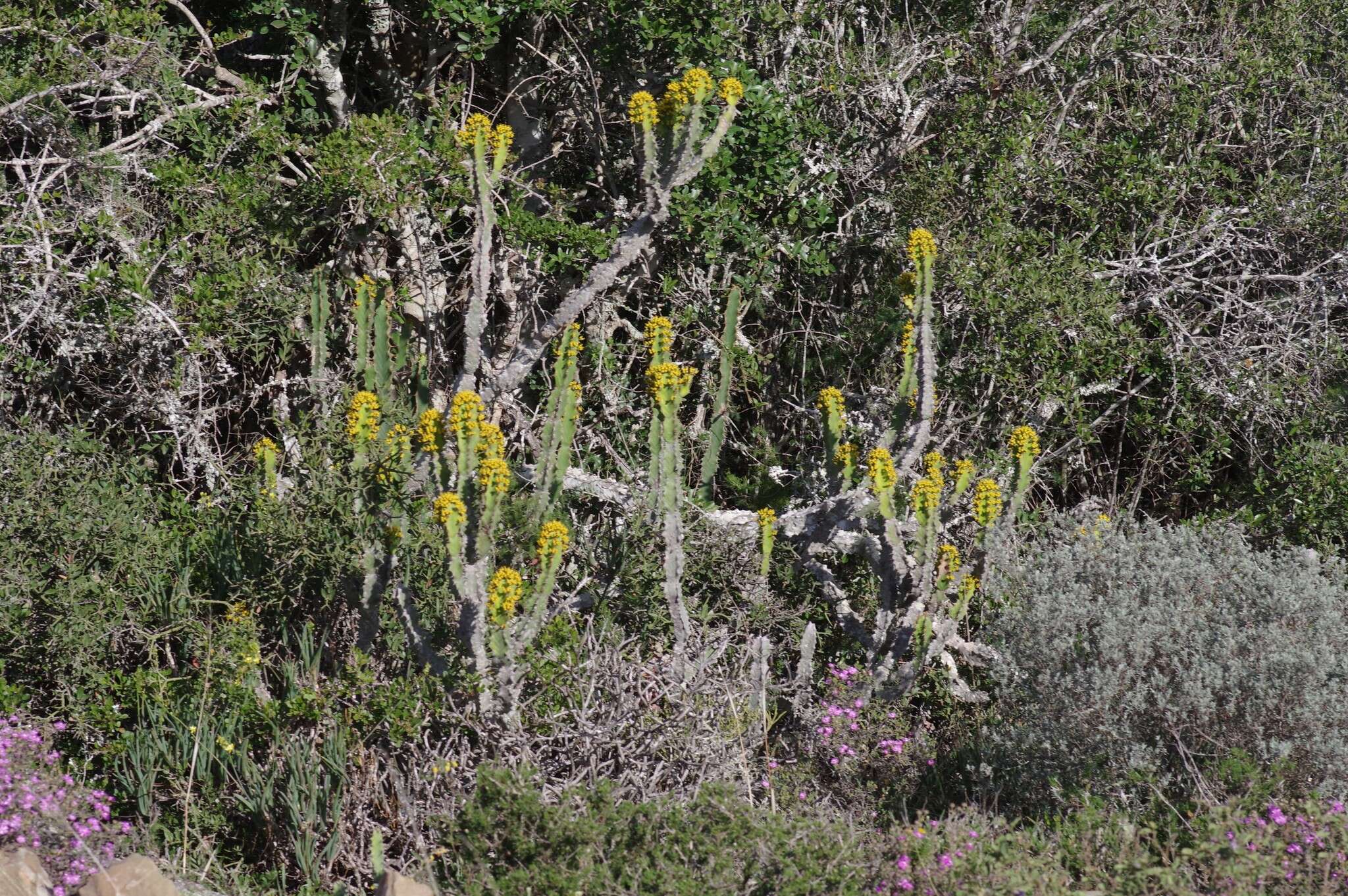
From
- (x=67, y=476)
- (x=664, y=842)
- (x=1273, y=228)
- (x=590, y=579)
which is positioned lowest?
(x=664, y=842)

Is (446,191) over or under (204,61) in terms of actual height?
under

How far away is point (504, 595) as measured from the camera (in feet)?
11.6

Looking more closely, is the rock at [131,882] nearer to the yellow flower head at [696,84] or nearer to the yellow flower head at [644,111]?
the yellow flower head at [644,111]

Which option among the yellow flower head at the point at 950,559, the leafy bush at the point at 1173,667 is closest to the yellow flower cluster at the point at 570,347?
the yellow flower head at the point at 950,559

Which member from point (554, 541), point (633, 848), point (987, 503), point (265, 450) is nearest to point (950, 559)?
point (987, 503)

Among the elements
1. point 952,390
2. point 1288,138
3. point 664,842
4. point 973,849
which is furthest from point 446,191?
point 1288,138

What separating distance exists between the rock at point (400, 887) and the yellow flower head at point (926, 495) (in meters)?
1.88

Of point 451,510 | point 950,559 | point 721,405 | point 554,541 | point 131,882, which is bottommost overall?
point 131,882

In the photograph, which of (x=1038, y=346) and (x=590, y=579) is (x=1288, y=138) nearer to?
(x=1038, y=346)

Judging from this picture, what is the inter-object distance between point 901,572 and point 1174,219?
2.30m

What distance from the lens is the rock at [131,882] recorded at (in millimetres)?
3172

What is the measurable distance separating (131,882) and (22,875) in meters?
0.29

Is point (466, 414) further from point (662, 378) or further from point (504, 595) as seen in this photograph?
point (662, 378)

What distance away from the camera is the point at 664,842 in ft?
10.7
